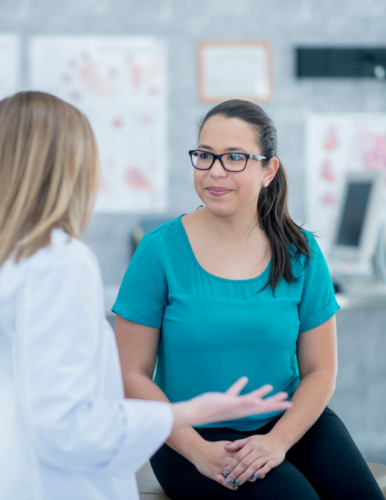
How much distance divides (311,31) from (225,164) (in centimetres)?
191

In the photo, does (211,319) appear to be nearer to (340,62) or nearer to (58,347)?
(58,347)

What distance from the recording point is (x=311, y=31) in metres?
2.76

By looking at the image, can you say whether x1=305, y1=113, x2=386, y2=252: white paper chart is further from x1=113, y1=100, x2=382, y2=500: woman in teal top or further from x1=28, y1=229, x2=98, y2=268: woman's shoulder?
x1=28, y1=229, x2=98, y2=268: woman's shoulder

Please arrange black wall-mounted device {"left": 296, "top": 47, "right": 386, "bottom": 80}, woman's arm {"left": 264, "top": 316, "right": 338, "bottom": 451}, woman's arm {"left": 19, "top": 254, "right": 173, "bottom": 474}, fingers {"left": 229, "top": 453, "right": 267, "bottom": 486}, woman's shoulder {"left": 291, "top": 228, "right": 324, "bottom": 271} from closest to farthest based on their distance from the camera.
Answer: woman's arm {"left": 19, "top": 254, "right": 173, "bottom": 474} → fingers {"left": 229, "top": 453, "right": 267, "bottom": 486} → woman's arm {"left": 264, "top": 316, "right": 338, "bottom": 451} → woman's shoulder {"left": 291, "top": 228, "right": 324, "bottom": 271} → black wall-mounted device {"left": 296, "top": 47, "right": 386, "bottom": 80}

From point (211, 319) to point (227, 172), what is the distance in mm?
337

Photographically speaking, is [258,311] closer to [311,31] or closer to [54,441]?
[54,441]

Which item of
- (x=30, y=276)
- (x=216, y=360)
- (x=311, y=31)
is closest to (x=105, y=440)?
(x=30, y=276)

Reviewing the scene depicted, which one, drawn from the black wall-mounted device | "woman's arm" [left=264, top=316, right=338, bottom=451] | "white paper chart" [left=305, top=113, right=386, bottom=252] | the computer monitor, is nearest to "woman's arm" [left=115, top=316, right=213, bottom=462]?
"woman's arm" [left=264, top=316, right=338, bottom=451]

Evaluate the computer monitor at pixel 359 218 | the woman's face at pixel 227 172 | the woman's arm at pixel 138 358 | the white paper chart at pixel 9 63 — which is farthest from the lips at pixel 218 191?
the white paper chart at pixel 9 63

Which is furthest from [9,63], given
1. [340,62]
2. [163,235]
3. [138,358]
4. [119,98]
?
[138,358]

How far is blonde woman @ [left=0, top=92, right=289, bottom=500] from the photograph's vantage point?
0.68 m

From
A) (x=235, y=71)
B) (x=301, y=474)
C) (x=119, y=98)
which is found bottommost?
(x=301, y=474)

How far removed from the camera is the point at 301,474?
3.56ft

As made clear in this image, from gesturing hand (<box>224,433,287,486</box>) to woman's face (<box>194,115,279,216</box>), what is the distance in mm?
510
